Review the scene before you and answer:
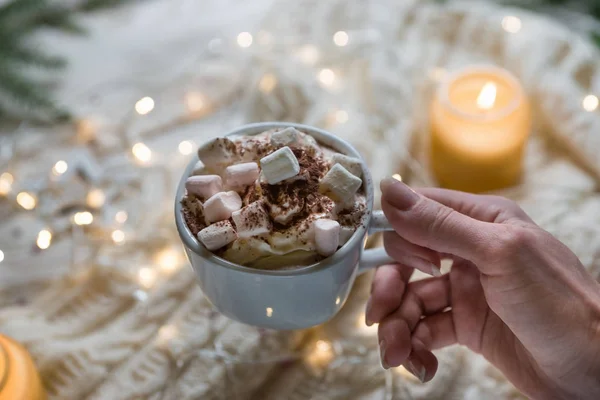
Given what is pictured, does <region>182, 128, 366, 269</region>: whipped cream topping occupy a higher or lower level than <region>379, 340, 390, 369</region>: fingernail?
higher

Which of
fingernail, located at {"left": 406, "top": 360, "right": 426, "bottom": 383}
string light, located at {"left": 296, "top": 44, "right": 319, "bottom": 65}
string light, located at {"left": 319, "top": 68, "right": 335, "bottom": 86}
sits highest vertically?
string light, located at {"left": 296, "top": 44, "right": 319, "bottom": 65}

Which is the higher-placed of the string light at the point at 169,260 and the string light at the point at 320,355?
the string light at the point at 169,260

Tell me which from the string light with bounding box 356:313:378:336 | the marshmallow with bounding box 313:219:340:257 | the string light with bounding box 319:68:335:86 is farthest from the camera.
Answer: the string light with bounding box 319:68:335:86

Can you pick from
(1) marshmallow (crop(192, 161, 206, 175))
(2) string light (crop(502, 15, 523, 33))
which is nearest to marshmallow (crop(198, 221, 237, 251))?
(1) marshmallow (crop(192, 161, 206, 175))

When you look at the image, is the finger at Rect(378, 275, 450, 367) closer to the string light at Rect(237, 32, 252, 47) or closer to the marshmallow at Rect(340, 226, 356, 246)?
the marshmallow at Rect(340, 226, 356, 246)

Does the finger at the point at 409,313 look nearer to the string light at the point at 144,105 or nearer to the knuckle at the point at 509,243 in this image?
the knuckle at the point at 509,243

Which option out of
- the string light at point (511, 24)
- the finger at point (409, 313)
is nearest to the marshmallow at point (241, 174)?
the finger at point (409, 313)
